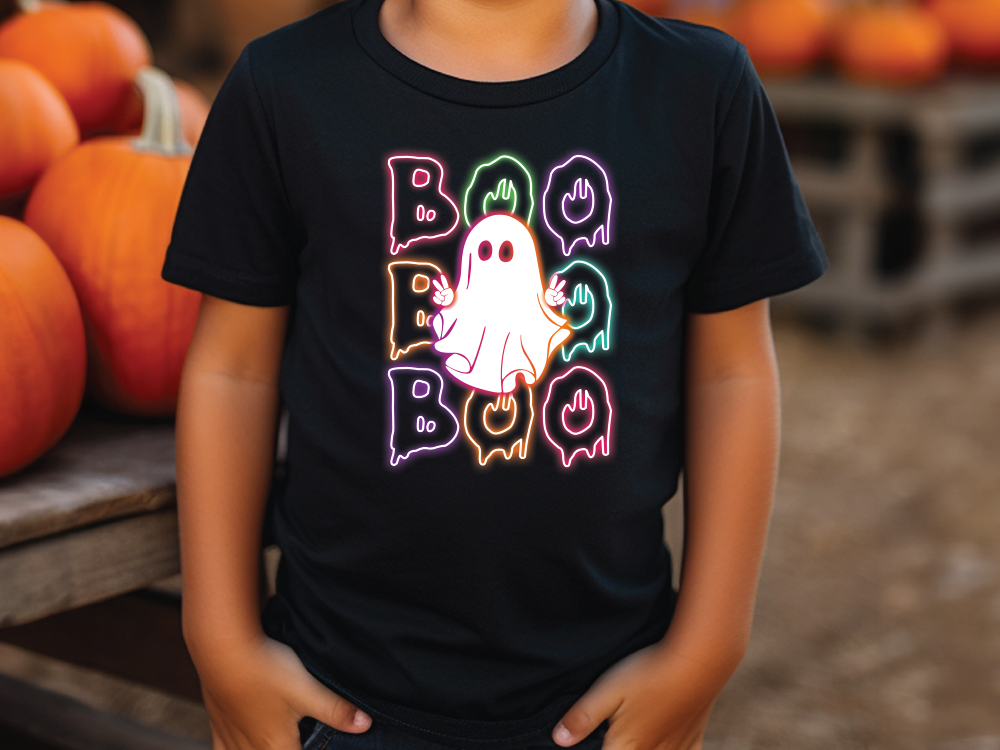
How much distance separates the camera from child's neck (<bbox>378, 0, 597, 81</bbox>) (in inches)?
32.7

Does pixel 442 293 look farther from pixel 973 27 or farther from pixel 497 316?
pixel 973 27

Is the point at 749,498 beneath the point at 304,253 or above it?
beneath

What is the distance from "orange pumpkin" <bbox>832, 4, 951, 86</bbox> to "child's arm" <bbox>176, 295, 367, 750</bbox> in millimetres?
3208

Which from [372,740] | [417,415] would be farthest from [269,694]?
[417,415]

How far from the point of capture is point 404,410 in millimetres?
833

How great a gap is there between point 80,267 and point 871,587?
1740mm

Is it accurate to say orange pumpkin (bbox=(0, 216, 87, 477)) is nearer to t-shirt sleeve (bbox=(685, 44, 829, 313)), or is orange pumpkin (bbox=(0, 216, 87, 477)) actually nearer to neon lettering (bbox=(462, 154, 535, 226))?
neon lettering (bbox=(462, 154, 535, 226))

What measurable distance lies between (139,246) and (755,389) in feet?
1.87

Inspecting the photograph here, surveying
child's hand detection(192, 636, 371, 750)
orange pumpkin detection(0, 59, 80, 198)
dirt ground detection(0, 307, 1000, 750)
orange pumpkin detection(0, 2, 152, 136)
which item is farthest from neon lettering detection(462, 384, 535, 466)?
dirt ground detection(0, 307, 1000, 750)

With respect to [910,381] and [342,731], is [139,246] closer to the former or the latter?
[342,731]

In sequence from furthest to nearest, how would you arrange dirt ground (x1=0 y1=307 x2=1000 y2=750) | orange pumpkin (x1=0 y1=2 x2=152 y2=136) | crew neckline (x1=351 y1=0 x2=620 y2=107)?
dirt ground (x1=0 y1=307 x2=1000 y2=750) < orange pumpkin (x1=0 y1=2 x2=152 y2=136) < crew neckline (x1=351 y1=0 x2=620 y2=107)

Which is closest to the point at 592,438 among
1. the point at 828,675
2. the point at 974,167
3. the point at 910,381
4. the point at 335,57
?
the point at 335,57

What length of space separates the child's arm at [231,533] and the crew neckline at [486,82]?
0.21 m

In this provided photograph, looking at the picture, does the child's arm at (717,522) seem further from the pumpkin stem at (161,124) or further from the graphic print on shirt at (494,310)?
the pumpkin stem at (161,124)
